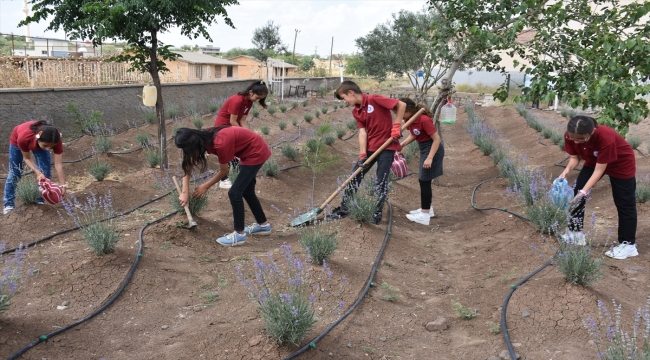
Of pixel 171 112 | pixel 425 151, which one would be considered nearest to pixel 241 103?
pixel 425 151

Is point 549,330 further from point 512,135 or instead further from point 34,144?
point 512,135

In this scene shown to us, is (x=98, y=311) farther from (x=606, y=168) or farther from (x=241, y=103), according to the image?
(x=606, y=168)

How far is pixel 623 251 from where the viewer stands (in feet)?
16.3

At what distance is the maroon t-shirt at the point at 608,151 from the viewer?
4613 mm

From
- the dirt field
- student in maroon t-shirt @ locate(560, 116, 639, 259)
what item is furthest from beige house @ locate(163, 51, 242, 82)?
student in maroon t-shirt @ locate(560, 116, 639, 259)

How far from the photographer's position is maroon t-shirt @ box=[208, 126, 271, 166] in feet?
15.6

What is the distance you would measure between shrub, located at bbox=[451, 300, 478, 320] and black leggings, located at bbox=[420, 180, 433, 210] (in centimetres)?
231

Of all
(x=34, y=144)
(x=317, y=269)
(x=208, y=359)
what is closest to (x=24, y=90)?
(x=34, y=144)

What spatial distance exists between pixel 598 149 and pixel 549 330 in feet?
5.89

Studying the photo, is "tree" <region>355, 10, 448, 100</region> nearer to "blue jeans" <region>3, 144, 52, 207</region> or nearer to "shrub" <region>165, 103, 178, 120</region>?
"shrub" <region>165, 103, 178, 120</region>

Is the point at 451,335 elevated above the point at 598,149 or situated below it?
below

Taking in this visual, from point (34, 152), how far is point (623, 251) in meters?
6.09

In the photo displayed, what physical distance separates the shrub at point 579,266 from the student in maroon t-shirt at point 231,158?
8.98ft

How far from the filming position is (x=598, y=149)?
470 cm
